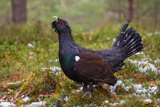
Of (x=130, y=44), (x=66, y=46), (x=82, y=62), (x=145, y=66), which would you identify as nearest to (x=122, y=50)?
(x=130, y=44)

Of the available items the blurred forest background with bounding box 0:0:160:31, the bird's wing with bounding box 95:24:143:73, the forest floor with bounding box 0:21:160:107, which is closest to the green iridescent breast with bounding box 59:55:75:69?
the forest floor with bounding box 0:21:160:107

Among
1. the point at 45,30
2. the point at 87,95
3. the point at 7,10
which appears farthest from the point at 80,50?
the point at 7,10

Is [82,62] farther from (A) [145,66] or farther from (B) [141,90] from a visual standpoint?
(A) [145,66]

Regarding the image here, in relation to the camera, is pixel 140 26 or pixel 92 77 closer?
pixel 92 77

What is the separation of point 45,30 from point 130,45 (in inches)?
171

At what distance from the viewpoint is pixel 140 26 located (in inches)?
345

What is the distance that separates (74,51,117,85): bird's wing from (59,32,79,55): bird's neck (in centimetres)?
14

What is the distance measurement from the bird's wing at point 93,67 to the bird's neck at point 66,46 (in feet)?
0.47

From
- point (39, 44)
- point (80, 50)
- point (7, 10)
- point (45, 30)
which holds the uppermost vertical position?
point (7, 10)

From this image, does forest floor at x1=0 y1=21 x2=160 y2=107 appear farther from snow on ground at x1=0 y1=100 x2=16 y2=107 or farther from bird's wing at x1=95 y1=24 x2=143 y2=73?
bird's wing at x1=95 y1=24 x2=143 y2=73

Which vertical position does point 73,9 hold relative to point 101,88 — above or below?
above

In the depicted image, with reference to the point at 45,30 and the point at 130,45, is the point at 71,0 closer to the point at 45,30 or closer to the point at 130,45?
the point at 45,30

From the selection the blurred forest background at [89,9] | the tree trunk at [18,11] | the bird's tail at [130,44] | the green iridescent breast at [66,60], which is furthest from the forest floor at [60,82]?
the blurred forest background at [89,9]

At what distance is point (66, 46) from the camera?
368cm
